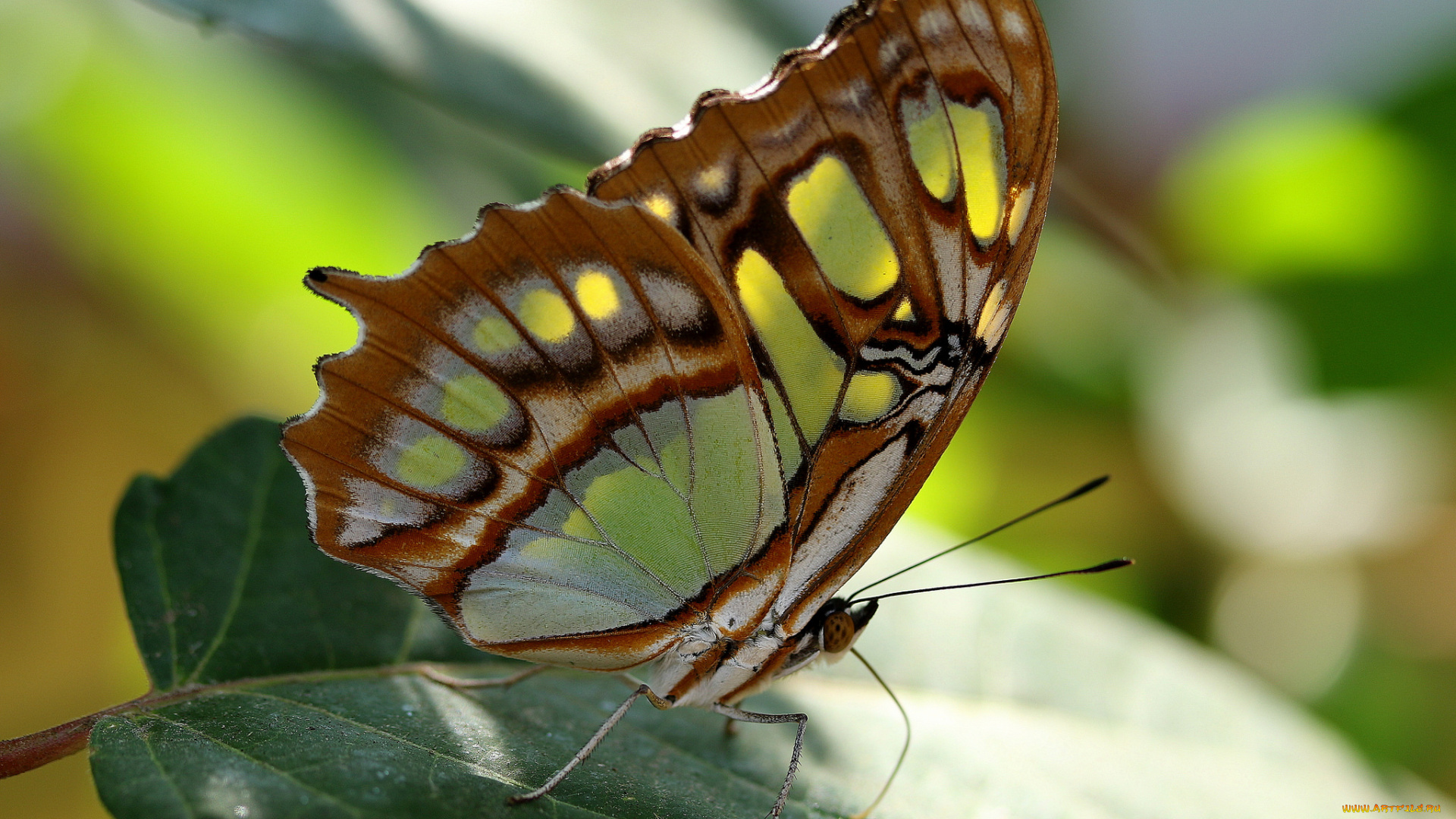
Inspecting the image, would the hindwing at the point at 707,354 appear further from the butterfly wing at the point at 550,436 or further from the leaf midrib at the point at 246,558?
the leaf midrib at the point at 246,558

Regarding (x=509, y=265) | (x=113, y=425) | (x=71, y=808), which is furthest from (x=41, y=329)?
(x=509, y=265)

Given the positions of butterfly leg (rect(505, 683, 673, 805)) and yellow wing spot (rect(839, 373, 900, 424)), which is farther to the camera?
yellow wing spot (rect(839, 373, 900, 424))

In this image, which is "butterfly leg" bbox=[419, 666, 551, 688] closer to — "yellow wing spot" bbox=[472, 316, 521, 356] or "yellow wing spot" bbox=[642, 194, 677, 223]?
"yellow wing spot" bbox=[472, 316, 521, 356]

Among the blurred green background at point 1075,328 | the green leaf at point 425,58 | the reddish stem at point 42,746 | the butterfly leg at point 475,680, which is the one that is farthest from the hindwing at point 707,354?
the blurred green background at point 1075,328

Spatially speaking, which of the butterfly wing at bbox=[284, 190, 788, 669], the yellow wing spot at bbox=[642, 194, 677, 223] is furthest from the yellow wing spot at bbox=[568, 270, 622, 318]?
the yellow wing spot at bbox=[642, 194, 677, 223]

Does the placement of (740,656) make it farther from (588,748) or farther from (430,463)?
(430,463)

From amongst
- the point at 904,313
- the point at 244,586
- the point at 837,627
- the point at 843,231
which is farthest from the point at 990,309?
the point at 244,586

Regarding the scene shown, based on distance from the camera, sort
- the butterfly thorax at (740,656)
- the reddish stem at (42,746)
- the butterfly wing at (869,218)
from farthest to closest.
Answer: the butterfly thorax at (740,656)
the butterfly wing at (869,218)
the reddish stem at (42,746)
